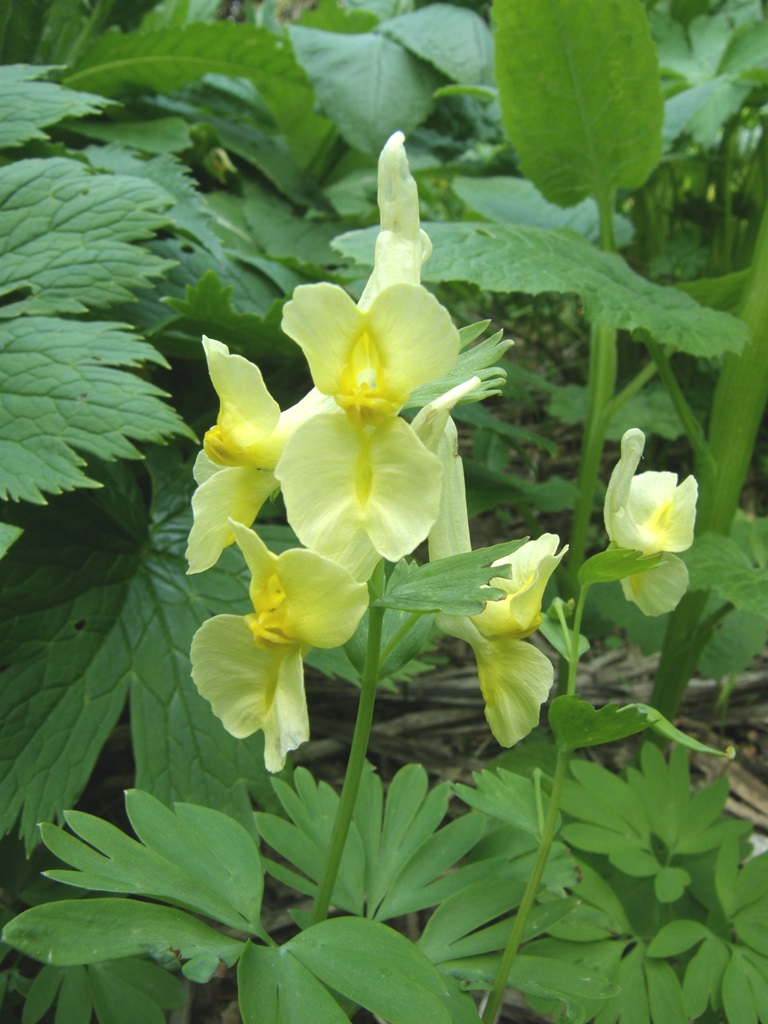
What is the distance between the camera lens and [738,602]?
1030mm

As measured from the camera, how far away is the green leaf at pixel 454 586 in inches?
22.8

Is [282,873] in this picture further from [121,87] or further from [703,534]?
[121,87]

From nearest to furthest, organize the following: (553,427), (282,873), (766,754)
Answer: (282,873) → (766,754) → (553,427)

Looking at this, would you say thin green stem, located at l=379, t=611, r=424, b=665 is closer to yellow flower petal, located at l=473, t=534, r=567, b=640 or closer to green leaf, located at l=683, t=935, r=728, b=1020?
yellow flower petal, located at l=473, t=534, r=567, b=640

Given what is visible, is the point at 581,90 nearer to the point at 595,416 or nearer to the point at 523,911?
the point at 595,416

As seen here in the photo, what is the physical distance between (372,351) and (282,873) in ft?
1.76

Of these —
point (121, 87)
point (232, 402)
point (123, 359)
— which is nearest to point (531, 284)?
point (123, 359)

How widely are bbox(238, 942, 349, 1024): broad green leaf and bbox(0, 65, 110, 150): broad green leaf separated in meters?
1.20

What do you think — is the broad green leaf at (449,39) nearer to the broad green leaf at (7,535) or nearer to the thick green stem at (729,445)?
the thick green stem at (729,445)

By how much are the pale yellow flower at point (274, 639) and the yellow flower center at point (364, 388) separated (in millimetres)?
113

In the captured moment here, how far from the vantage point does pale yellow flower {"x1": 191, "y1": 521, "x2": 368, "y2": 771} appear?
1.84ft

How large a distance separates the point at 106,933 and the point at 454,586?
1.22 feet

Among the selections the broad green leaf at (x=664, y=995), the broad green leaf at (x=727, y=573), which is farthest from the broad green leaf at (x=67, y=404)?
the broad green leaf at (x=664, y=995)

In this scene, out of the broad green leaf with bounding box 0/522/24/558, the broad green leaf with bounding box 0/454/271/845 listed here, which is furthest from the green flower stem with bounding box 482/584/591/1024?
the broad green leaf with bounding box 0/522/24/558
